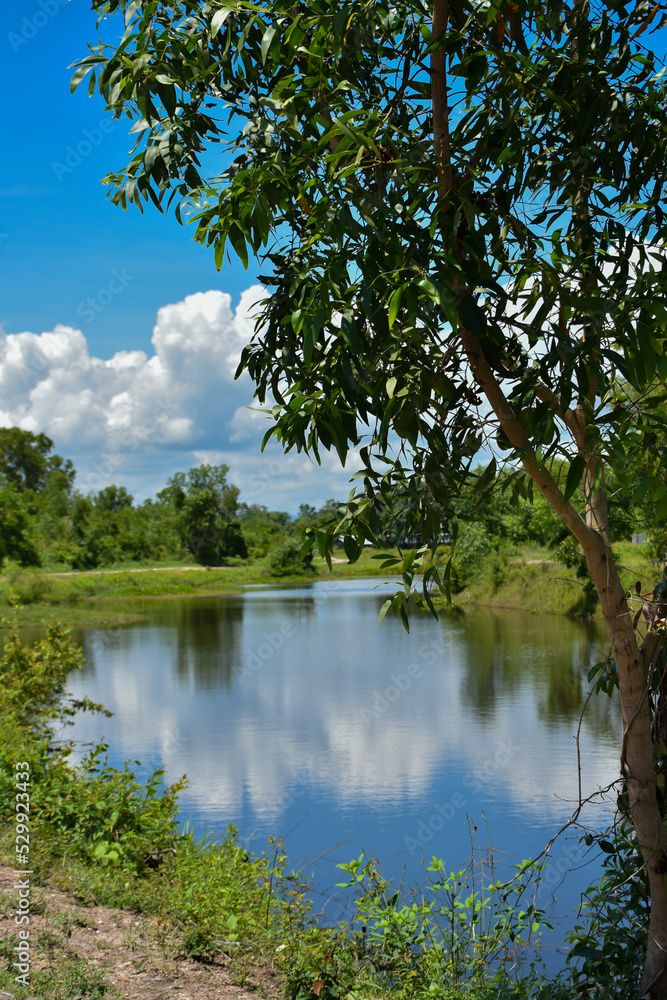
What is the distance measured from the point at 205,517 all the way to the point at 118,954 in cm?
4373

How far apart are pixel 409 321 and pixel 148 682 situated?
39.3ft

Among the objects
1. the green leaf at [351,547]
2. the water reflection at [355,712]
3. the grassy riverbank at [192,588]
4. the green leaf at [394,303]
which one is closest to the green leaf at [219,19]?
Result: the green leaf at [394,303]

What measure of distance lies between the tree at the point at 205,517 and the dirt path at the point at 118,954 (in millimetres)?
42852

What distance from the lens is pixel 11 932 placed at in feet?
10.3

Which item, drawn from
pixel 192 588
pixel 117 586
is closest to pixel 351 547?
pixel 117 586

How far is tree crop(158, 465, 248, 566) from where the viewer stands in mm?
46312

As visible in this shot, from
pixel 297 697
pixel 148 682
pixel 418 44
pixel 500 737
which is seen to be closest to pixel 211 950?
pixel 418 44

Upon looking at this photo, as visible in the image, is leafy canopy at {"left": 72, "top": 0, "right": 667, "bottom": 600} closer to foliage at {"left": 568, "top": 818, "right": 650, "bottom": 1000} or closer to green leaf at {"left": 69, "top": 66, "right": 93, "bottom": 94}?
green leaf at {"left": 69, "top": 66, "right": 93, "bottom": 94}

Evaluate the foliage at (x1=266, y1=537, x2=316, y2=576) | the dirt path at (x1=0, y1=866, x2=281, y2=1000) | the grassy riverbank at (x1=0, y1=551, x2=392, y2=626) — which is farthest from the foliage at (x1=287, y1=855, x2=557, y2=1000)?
the foliage at (x1=266, y1=537, x2=316, y2=576)

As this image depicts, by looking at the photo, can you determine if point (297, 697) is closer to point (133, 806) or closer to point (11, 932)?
point (133, 806)

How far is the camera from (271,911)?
4195mm

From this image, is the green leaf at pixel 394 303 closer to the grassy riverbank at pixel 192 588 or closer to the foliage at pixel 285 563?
the grassy riverbank at pixel 192 588

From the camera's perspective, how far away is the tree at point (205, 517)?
46.3m

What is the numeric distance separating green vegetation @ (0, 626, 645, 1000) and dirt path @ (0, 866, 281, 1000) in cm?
6
